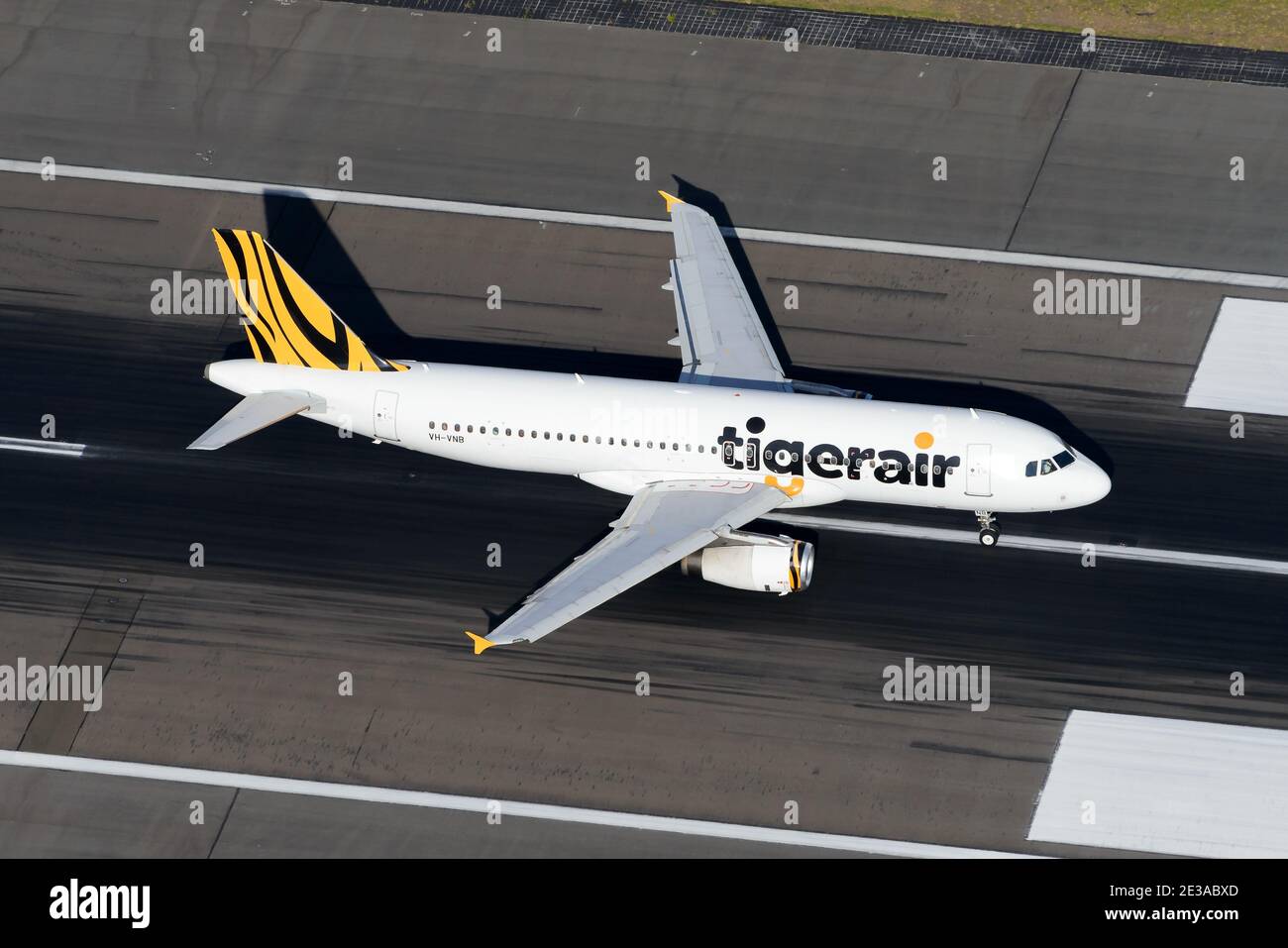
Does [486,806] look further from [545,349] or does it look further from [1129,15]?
[1129,15]

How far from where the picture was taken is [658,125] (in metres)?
60.4

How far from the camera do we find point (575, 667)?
47.1 metres

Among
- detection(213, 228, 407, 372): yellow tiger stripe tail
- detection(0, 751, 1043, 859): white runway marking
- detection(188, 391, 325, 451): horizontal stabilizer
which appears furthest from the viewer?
detection(213, 228, 407, 372): yellow tiger stripe tail

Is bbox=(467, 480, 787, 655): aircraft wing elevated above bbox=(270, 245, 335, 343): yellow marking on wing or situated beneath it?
situated beneath

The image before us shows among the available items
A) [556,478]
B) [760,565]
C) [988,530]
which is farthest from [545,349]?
[988,530]

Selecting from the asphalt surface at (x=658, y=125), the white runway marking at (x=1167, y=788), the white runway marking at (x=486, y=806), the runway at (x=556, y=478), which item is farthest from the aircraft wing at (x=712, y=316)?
the white runway marking at (x=1167, y=788)

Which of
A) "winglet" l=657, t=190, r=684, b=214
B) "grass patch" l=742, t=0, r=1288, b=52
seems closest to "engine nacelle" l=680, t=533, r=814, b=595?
"winglet" l=657, t=190, r=684, b=214

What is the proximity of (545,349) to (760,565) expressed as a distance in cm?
1339

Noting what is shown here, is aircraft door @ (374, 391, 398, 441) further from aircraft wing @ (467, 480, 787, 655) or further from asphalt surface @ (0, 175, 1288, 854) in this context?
aircraft wing @ (467, 480, 787, 655)

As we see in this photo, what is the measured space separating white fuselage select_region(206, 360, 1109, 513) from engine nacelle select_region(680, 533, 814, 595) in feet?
7.33

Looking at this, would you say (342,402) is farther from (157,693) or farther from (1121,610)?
(1121,610)

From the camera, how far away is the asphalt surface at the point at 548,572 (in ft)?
149

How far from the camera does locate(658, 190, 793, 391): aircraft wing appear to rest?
5122cm

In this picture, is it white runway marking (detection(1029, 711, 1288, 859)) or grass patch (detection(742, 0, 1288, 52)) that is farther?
grass patch (detection(742, 0, 1288, 52))
